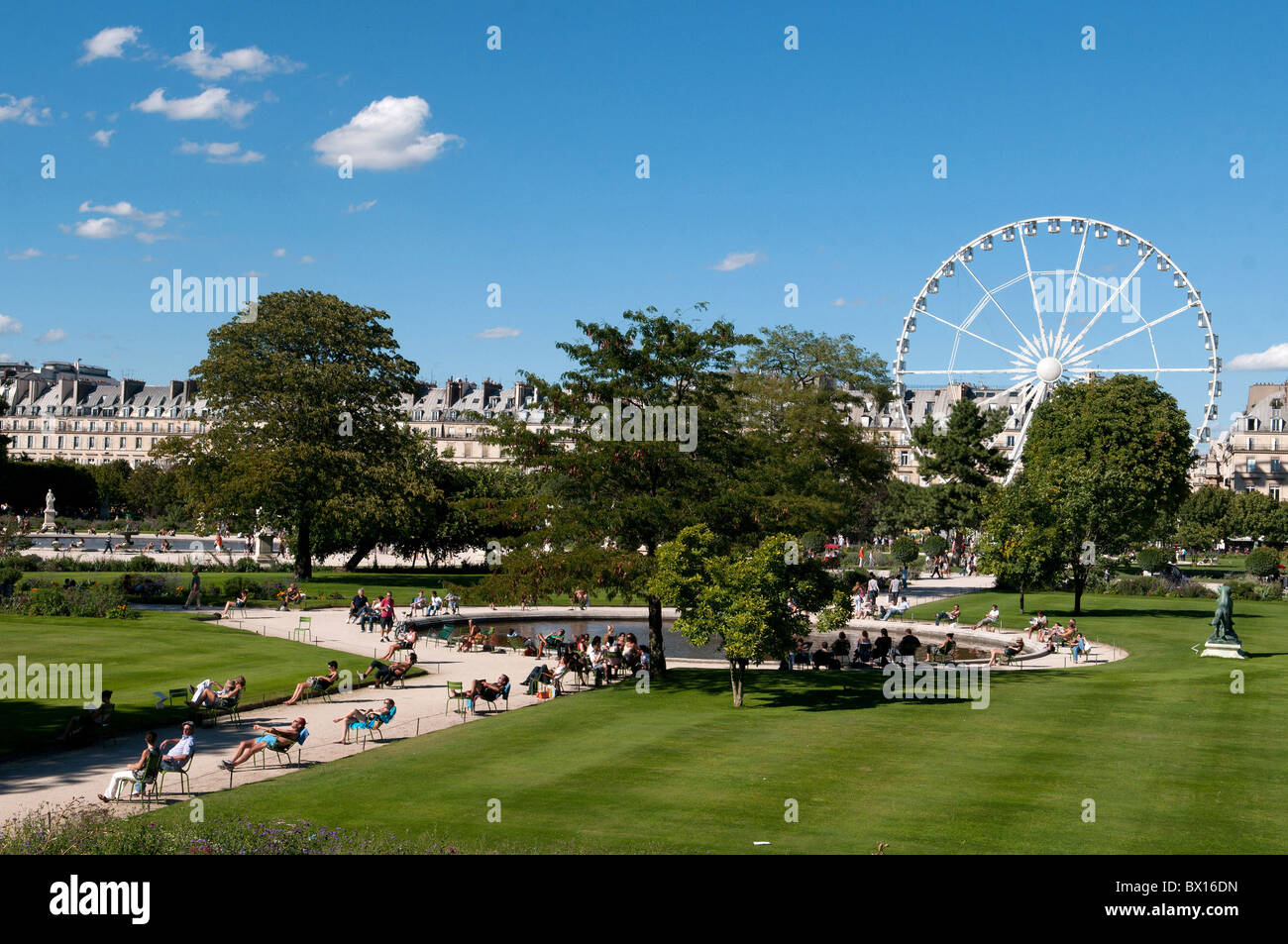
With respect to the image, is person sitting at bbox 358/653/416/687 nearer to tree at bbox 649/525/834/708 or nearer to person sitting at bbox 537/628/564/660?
person sitting at bbox 537/628/564/660

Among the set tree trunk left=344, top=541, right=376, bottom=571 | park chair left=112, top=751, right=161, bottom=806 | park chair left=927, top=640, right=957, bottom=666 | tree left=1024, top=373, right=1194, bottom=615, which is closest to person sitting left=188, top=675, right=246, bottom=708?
park chair left=112, top=751, right=161, bottom=806

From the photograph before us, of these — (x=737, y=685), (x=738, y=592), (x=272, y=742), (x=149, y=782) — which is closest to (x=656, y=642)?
(x=737, y=685)

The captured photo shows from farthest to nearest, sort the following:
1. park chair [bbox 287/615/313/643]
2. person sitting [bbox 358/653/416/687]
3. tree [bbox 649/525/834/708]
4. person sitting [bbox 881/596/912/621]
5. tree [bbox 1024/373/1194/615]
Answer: person sitting [bbox 881/596/912/621] < tree [bbox 1024/373/1194/615] < park chair [bbox 287/615/313/643] < person sitting [bbox 358/653/416/687] < tree [bbox 649/525/834/708]

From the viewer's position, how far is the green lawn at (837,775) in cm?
1473

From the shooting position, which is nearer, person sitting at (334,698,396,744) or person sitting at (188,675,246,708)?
person sitting at (334,698,396,744)

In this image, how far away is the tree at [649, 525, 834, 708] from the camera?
82.4ft

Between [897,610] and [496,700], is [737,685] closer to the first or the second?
[496,700]

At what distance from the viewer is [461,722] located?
79.8ft

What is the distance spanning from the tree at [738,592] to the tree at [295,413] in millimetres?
31361

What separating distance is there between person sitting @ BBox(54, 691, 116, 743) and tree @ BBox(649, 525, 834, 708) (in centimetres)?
1232

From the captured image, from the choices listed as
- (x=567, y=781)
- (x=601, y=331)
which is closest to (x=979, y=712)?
(x=567, y=781)

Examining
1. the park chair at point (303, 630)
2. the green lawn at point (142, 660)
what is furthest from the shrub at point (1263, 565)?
the green lawn at point (142, 660)
